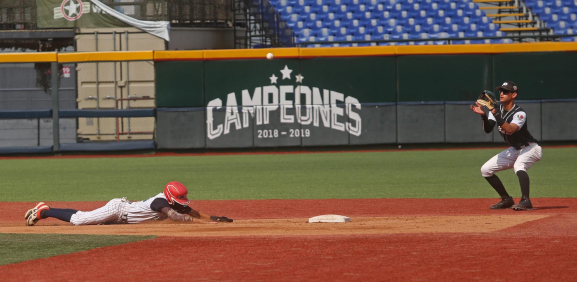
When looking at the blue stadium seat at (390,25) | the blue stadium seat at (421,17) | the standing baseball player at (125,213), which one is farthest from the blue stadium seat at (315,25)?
the standing baseball player at (125,213)

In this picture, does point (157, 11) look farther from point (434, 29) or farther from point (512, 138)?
point (512, 138)

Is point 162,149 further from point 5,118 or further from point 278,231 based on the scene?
point 278,231

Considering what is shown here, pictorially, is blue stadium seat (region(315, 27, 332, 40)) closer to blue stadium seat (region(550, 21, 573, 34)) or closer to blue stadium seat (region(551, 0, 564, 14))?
blue stadium seat (region(550, 21, 573, 34))

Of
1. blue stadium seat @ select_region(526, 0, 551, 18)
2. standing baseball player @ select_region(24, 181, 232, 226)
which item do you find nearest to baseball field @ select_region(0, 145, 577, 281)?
standing baseball player @ select_region(24, 181, 232, 226)

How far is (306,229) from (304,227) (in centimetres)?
18

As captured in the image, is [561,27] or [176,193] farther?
[561,27]

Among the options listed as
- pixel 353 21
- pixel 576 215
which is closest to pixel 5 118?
pixel 353 21

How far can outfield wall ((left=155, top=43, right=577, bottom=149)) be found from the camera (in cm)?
1925

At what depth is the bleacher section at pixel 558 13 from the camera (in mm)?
23562

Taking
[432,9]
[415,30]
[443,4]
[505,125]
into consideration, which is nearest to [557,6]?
[443,4]

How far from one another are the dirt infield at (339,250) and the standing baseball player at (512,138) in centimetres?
39

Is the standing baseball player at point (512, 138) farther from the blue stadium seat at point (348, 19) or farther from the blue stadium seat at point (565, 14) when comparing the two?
the blue stadium seat at point (565, 14)

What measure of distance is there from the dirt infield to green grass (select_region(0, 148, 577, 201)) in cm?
242

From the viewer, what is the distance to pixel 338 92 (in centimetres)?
1948
